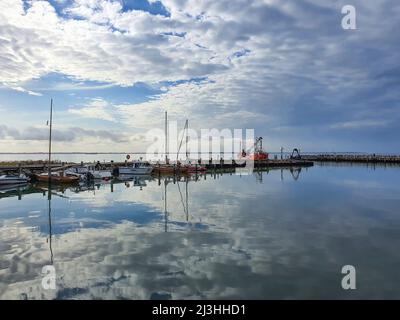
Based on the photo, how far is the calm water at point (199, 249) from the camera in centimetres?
1265

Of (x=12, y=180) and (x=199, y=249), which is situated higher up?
(x=12, y=180)

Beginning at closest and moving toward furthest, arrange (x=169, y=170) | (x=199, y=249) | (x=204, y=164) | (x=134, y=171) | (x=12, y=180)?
(x=199, y=249), (x=12, y=180), (x=134, y=171), (x=169, y=170), (x=204, y=164)

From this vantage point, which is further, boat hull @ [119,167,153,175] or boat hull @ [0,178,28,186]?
boat hull @ [119,167,153,175]

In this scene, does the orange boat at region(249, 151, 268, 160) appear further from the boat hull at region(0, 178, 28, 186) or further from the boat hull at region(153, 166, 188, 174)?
the boat hull at region(0, 178, 28, 186)

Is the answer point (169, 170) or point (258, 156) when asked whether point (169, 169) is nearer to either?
point (169, 170)

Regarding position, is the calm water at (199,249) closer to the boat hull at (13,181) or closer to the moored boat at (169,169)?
the boat hull at (13,181)

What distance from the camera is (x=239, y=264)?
15188 millimetres

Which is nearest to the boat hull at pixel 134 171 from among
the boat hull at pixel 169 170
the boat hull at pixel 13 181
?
the boat hull at pixel 169 170

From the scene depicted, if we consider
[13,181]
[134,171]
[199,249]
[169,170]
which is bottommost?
[199,249]

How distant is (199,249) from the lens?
17422 millimetres

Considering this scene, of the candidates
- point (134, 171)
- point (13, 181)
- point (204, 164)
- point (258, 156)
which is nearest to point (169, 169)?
point (134, 171)

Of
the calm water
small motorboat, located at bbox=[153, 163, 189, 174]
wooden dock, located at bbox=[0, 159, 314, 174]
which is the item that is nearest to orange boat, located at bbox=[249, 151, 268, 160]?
wooden dock, located at bbox=[0, 159, 314, 174]

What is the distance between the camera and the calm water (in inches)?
498

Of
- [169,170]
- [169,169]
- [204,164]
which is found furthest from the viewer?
[204,164]
